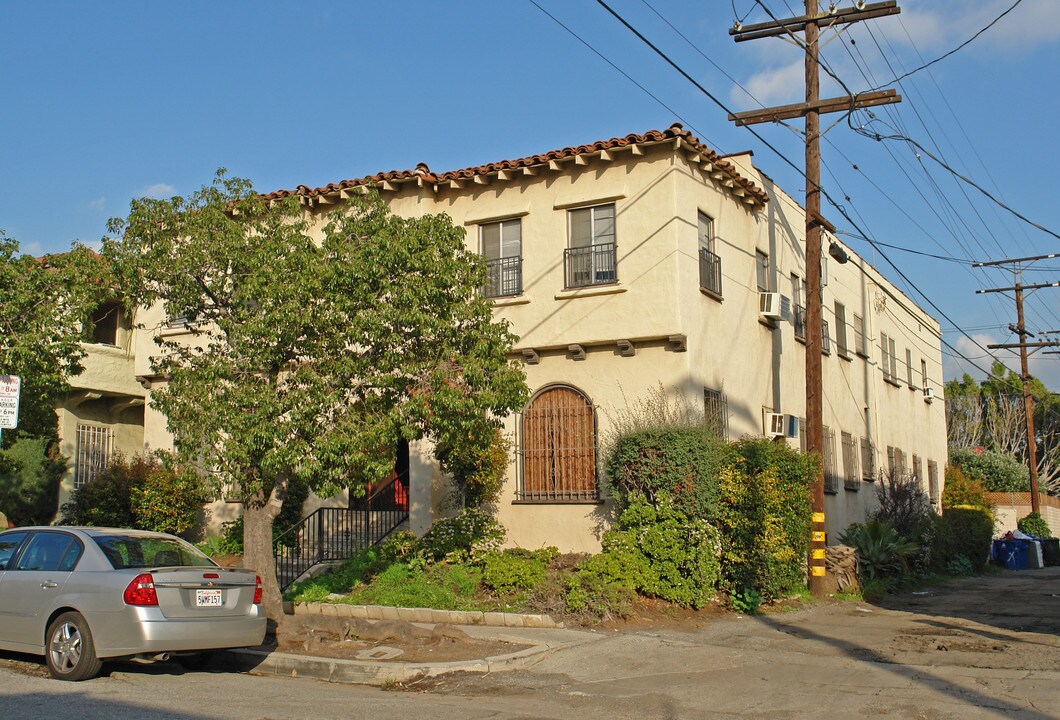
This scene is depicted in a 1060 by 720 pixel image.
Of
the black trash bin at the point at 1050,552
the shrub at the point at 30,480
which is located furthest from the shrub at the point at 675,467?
the black trash bin at the point at 1050,552

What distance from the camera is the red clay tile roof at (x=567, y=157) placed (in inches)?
636

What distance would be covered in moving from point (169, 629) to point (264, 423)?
2.86 metres

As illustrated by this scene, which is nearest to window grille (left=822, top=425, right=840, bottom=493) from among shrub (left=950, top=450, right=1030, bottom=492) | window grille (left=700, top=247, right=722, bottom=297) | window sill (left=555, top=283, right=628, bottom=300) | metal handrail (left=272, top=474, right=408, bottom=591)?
window grille (left=700, top=247, right=722, bottom=297)

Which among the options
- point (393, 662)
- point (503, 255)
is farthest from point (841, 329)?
point (393, 662)

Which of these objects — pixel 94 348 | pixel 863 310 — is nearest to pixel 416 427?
pixel 94 348

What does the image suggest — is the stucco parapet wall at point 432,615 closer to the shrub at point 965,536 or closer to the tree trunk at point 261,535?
the tree trunk at point 261,535

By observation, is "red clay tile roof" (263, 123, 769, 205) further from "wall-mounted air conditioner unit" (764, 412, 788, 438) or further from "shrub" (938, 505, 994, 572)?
"shrub" (938, 505, 994, 572)

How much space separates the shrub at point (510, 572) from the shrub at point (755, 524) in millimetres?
2751

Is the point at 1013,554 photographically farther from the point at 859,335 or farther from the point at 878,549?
the point at 878,549

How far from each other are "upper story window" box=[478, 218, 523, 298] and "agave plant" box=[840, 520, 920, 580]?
7.62 metres

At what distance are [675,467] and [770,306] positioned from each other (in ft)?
17.5

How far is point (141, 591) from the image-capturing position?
902 centimetres

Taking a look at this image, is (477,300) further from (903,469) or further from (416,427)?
(903,469)

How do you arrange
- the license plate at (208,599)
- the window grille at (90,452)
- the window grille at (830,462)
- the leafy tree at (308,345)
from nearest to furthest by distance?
the license plate at (208,599) → the leafy tree at (308,345) → the window grille at (830,462) → the window grille at (90,452)
